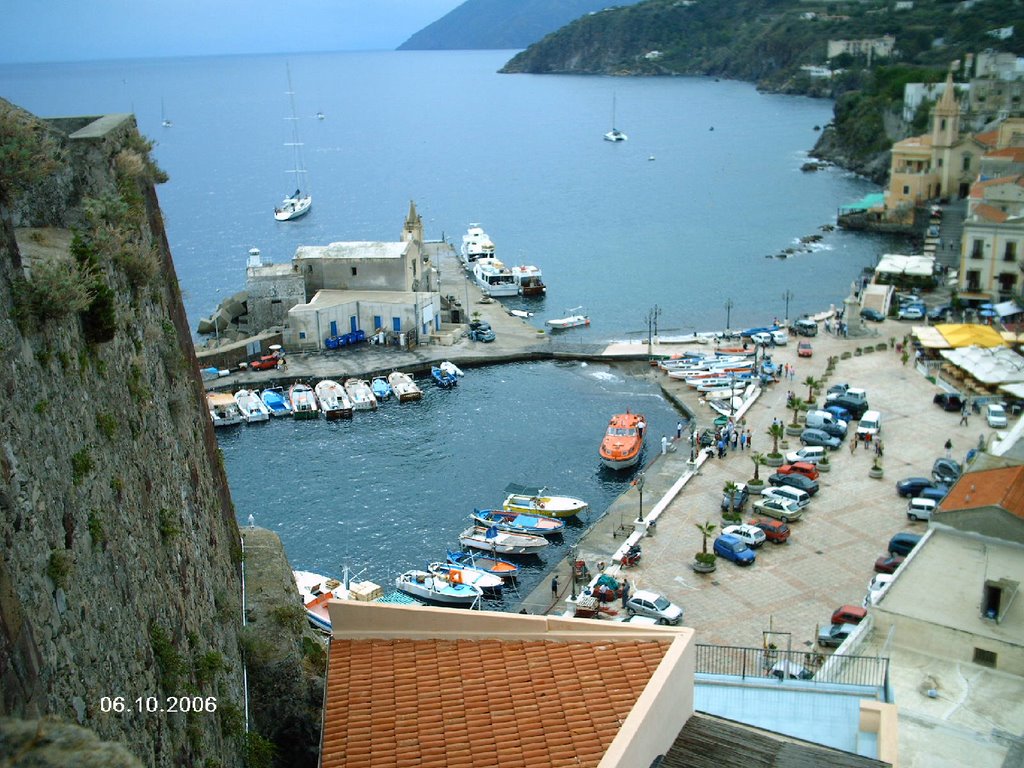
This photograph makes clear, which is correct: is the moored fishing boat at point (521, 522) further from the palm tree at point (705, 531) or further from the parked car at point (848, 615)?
the parked car at point (848, 615)

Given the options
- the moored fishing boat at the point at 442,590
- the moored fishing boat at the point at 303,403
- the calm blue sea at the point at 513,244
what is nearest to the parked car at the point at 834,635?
the moored fishing boat at the point at 442,590

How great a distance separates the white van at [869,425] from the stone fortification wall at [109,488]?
29617 millimetres

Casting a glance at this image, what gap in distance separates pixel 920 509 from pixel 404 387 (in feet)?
84.5

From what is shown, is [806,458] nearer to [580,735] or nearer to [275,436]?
[275,436]

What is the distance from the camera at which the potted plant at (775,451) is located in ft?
121

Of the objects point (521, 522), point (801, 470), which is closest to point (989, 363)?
point (801, 470)

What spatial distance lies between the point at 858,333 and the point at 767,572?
27683 mm

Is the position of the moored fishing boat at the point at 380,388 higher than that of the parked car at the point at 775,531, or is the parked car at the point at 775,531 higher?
the parked car at the point at 775,531

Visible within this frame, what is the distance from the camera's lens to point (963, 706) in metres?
18.8

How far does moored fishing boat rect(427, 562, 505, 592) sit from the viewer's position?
32188 millimetres

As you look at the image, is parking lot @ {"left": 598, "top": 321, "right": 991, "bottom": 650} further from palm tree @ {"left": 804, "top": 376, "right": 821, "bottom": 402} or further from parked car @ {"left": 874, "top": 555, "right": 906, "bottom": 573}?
palm tree @ {"left": 804, "top": 376, "right": 821, "bottom": 402}

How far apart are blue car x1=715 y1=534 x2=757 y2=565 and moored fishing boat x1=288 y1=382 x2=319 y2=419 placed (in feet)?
76.4

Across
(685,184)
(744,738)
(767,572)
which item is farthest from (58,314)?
(685,184)
